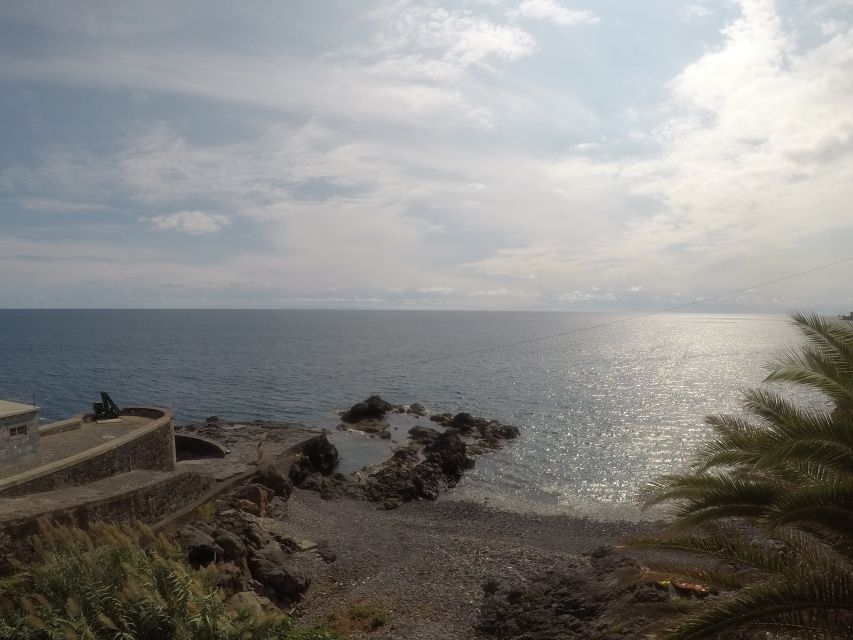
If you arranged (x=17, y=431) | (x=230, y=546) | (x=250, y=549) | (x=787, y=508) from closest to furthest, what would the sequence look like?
1. (x=787, y=508)
2. (x=230, y=546)
3. (x=250, y=549)
4. (x=17, y=431)

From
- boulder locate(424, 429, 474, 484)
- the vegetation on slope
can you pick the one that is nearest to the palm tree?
the vegetation on slope

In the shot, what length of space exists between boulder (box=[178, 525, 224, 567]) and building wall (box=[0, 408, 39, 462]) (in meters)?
6.32

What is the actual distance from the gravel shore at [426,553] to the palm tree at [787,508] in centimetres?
685

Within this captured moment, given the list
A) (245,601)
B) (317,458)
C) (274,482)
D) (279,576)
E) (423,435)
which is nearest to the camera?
(245,601)

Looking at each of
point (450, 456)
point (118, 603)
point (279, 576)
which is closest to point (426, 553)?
point (279, 576)

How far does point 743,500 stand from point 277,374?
6566 cm

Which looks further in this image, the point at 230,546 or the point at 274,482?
the point at 274,482

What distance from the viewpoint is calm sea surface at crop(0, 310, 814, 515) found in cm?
3078

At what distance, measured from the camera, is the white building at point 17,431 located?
15188mm

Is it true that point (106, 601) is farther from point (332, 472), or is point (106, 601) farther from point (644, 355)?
point (644, 355)

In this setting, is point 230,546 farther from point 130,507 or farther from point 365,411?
point 365,411

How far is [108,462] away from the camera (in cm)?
1650

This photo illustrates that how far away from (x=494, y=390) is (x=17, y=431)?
46.3 m

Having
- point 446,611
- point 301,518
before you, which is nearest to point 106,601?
point 446,611
